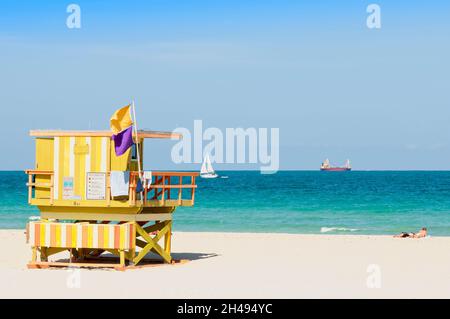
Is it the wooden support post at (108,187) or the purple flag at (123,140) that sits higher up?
the purple flag at (123,140)

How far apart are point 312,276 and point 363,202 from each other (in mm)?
59842

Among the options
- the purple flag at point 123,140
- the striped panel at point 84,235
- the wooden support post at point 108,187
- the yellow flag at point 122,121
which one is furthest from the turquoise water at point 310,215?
the yellow flag at point 122,121

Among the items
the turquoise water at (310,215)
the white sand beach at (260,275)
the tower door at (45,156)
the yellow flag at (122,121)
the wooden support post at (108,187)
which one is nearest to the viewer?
the white sand beach at (260,275)

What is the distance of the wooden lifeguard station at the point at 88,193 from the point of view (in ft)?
56.6

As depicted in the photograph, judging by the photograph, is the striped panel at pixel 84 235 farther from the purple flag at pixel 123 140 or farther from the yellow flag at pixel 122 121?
the yellow flag at pixel 122 121

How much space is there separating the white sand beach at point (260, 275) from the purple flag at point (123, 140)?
8.01ft

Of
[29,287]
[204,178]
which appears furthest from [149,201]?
[204,178]

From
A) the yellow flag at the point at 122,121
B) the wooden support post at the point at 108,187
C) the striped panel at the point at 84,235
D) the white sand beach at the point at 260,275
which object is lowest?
the white sand beach at the point at 260,275

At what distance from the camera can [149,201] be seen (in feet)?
58.1

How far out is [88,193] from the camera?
1734 cm

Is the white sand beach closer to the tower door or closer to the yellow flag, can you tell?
the tower door

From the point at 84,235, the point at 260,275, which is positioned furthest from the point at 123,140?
the point at 260,275

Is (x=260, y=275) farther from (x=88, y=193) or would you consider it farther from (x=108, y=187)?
(x=88, y=193)
